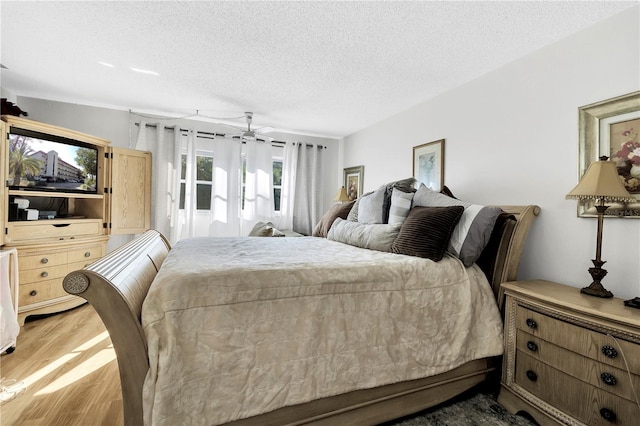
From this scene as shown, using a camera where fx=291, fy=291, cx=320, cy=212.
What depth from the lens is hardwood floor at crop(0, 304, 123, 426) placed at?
1.53 m

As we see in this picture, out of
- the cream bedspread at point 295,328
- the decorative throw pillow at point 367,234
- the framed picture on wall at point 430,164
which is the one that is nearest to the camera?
the cream bedspread at point 295,328

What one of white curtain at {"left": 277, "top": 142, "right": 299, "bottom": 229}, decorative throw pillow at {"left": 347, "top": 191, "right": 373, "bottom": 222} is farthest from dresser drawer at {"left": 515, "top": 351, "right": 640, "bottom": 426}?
white curtain at {"left": 277, "top": 142, "right": 299, "bottom": 229}

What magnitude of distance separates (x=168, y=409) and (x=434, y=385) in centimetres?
134

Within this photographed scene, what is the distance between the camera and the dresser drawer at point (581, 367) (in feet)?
3.95

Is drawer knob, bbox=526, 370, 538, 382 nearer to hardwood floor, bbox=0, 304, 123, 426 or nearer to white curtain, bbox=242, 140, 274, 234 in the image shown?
hardwood floor, bbox=0, 304, 123, 426

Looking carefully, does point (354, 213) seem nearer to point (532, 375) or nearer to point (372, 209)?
point (372, 209)

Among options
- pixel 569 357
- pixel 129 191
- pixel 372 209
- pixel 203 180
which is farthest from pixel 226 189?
pixel 569 357

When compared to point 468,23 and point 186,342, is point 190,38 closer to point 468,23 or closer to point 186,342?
point 468,23

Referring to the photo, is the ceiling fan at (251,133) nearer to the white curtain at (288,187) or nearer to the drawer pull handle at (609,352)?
the white curtain at (288,187)

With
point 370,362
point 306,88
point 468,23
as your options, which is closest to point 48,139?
point 306,88

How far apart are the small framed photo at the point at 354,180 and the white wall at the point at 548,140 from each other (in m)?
1.63

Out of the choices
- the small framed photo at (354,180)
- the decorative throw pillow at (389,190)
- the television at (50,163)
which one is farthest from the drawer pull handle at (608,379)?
the television at (50,163)

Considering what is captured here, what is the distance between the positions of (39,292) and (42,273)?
177mm

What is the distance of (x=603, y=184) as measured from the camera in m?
1.47
